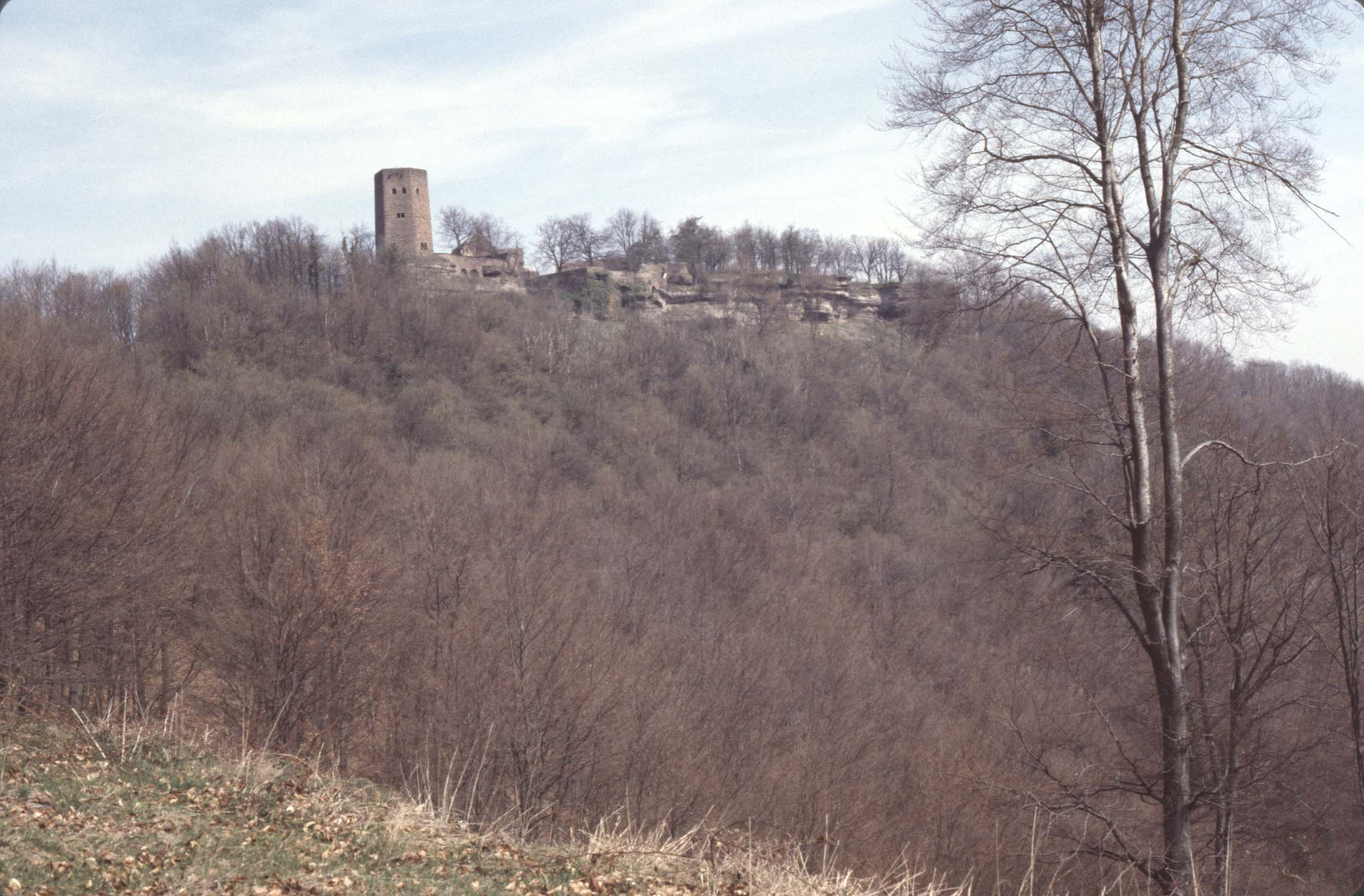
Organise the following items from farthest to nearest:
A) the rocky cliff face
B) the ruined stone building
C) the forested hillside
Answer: the rocky cliff face, the ruined stone building, the forested hillside

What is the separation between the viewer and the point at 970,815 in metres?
21.9

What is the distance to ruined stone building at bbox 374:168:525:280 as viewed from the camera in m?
65.2

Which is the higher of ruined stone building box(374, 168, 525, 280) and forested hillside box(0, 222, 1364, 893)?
ruined stone building box(374, 168, 525, 280)

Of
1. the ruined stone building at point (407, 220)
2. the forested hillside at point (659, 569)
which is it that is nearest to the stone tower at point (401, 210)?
the ruined stone building at point (407, 220)

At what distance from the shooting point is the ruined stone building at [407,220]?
6519cm

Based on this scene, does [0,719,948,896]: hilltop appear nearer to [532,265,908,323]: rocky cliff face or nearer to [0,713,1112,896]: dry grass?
[0,713,1112,896]: dry grass

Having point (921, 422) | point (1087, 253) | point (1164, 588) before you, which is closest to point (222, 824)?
point (1164, 588)

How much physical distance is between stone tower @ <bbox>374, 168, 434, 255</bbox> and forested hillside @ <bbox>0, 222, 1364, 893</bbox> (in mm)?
3320

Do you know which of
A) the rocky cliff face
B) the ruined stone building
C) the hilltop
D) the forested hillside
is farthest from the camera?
the rocky cliff face

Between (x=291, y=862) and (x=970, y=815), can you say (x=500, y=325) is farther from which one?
(x=291, y=862)

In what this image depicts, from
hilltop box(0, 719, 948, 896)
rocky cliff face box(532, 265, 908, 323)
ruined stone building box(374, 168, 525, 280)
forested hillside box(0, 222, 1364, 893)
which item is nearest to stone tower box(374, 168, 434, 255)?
ruined stone building box(374, 168, 525, 280)

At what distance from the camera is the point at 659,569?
39438mm

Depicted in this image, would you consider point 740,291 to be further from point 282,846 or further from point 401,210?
point 282,846

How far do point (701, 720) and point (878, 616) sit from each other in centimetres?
1819
